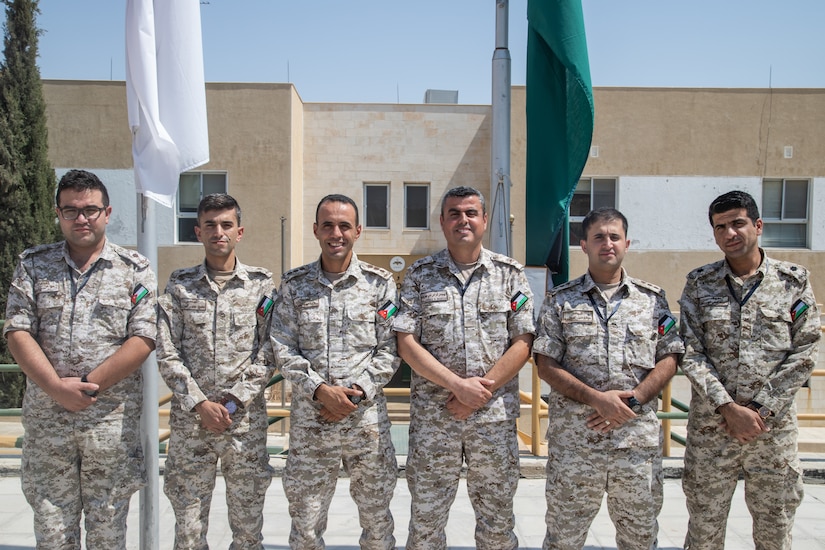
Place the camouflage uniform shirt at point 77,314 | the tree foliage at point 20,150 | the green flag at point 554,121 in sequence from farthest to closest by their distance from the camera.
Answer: the tree foliage at point 20,150 < the green flag at point 554,121 < the camouflage uniform shirt at point 77,314

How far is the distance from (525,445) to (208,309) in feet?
13.2

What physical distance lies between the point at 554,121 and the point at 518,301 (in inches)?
69.4

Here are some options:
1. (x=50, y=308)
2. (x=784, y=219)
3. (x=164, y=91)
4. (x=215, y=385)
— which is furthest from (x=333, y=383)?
(x=784, y=219)

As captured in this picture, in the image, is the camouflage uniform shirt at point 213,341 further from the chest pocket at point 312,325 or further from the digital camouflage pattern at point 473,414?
the digital camouflage pattern at point 473,414

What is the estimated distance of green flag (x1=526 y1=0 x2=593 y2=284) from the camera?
4426mm

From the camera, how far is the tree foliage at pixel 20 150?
12875 mm

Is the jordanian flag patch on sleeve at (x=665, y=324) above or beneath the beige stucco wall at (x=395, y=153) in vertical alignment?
beneath

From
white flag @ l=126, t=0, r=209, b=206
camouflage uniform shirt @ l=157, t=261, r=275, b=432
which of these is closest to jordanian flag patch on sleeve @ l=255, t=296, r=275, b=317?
camouflage uniform shirt @ l=157, t=261, r=275, b=432

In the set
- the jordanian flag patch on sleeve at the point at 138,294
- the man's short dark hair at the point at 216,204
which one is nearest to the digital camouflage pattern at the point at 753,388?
the man's short dark hair at the point at 216,204

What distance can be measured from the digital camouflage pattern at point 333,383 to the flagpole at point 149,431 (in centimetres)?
80

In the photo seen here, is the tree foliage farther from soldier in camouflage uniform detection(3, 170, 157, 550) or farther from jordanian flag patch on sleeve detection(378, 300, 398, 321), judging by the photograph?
jordanian flag patch on sleeve detection(378, 300, 398, 321)

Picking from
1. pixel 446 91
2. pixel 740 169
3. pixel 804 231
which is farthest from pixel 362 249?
pixel 804 231

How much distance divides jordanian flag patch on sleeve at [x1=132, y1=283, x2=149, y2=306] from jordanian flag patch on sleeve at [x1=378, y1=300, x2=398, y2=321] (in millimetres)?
1241

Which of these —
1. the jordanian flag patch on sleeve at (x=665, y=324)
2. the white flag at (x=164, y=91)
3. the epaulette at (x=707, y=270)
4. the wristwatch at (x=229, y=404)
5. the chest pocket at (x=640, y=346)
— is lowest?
the wristwatch at (x=229, y=404)
